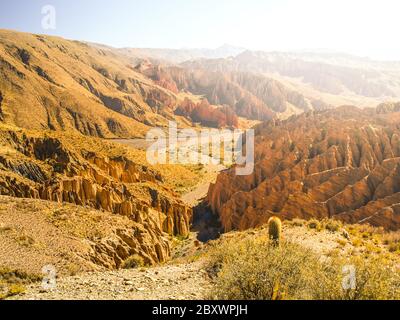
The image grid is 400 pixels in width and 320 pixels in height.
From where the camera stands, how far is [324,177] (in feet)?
90.7

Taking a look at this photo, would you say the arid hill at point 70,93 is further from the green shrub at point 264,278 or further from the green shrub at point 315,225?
the green shrub at point 264,278

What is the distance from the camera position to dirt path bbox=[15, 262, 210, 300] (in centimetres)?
926

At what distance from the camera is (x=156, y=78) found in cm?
13738

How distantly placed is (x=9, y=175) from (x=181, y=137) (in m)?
61.2

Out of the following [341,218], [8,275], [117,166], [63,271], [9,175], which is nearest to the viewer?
[8,275]

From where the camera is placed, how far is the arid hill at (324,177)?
2452 centimetres

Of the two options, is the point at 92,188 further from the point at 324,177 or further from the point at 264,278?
the point at 264,278

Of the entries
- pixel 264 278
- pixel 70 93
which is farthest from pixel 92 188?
pixel 70 93

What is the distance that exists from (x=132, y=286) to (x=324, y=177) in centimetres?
2082

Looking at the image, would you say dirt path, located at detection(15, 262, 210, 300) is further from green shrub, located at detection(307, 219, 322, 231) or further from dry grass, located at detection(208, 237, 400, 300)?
green shrub, located at detection(307, 219, 322, 231)

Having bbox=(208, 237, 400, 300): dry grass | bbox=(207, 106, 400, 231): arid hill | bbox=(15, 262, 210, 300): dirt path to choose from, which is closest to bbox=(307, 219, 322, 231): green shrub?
bbox=(207, 106, 400, 231): arid hill

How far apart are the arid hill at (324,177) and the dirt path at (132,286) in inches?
569

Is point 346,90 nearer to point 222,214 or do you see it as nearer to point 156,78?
point 156,78
